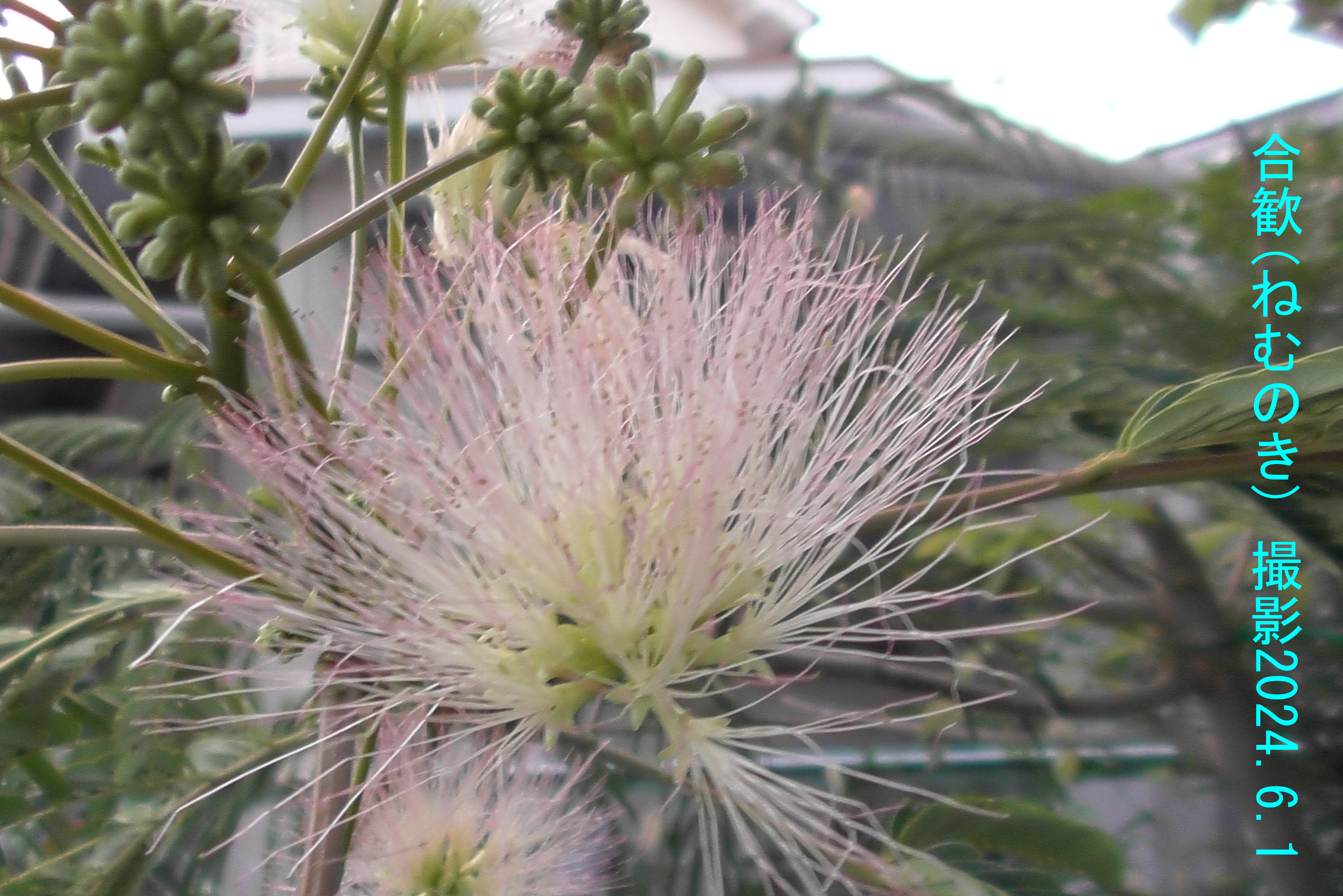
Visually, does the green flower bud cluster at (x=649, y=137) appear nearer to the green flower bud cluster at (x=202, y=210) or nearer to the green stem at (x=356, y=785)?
the green flower bud cluster at (x=202, y=210)

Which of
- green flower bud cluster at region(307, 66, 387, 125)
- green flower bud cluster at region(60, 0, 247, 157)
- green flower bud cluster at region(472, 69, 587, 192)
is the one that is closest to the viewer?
green flower bud cluster at region(60, 0, 247, 157)

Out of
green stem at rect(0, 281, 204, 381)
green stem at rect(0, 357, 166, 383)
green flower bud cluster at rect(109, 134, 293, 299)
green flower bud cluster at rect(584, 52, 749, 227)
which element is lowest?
green stem at rect(0, 357, 166, 383)

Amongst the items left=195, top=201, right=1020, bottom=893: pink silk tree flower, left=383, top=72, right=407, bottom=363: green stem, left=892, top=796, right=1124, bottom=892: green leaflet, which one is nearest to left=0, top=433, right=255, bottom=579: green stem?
left=195, top=201, right=1020, bottom=893: pink silk tree flower

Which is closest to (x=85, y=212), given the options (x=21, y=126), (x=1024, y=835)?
(x=21, y=126)

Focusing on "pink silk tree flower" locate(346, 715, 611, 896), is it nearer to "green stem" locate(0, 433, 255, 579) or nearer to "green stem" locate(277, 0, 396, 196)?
"green stem" locate(0, 433, 255, 579)

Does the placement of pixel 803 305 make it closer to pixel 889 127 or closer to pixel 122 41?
pixel 122 41

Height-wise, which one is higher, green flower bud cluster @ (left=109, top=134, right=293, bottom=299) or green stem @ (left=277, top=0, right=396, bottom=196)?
green stem @ (left=277, top=0, right=396, bottom=196)

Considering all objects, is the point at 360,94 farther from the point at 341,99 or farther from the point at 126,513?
the point at 126,513

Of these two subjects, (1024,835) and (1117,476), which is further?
(1024,835)
